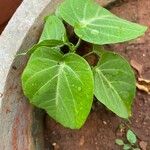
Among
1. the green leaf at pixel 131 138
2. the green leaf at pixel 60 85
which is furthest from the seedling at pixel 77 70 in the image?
the green leaf at pixel 131 138

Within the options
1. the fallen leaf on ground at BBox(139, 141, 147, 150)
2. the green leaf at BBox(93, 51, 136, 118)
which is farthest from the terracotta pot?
the fallen leaf on ground at BBox(139, 141, 147, 150)

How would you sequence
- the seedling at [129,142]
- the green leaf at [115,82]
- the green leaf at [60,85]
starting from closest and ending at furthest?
the green leaf at [60,85] → the green leaf at [115,82] → the seedling at [129,142]

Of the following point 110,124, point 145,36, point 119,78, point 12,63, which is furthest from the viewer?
point 145,36

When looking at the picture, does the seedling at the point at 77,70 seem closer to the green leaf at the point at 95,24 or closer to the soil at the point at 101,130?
the green leaf at the point at 95,24

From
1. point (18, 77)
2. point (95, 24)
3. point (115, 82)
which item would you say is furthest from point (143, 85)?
point (18, 77)

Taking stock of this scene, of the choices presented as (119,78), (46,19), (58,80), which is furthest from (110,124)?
(46,19)

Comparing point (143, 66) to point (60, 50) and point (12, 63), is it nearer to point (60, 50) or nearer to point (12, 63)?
point (60, 50)

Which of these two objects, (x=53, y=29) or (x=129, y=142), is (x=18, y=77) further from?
(x=129, y=142)

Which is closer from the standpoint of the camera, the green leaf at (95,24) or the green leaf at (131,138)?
→ the green leaf at (95,24)
